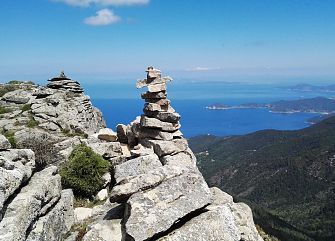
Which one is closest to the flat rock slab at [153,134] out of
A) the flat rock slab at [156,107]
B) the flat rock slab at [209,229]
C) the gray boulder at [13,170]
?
the flat rock slab at [156,107]

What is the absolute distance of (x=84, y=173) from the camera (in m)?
20.9

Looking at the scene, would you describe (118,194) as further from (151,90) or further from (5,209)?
(151,90)

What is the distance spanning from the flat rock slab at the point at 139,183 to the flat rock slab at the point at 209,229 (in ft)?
7.22

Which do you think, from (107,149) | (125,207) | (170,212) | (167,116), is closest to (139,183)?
(125,207)

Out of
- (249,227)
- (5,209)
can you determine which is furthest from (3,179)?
(249,227)

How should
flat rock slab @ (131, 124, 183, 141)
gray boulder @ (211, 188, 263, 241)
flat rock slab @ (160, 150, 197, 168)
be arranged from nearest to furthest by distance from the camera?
1. gray boulder @ (211, 188, 263, 241)
2. flat rock slab @ (160, 150, 197, 168)
3. flat rock slab @ (131, 124, 183, 141)

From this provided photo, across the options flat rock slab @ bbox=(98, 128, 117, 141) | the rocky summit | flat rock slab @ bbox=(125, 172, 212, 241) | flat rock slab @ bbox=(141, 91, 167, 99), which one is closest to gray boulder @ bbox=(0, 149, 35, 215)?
the rocky summit

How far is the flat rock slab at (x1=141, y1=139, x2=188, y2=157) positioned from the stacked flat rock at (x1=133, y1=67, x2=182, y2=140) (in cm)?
93

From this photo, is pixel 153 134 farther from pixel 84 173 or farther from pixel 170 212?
pixel 170 212

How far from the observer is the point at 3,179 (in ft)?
42.4

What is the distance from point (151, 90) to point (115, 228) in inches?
594

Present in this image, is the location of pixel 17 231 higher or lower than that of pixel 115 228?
higher

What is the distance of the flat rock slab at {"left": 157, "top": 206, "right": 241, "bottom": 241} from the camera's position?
43.1ft

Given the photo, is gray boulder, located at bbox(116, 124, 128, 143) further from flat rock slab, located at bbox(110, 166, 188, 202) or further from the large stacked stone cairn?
flat rock slab, located at bbox(110, 166, 188, 202)
